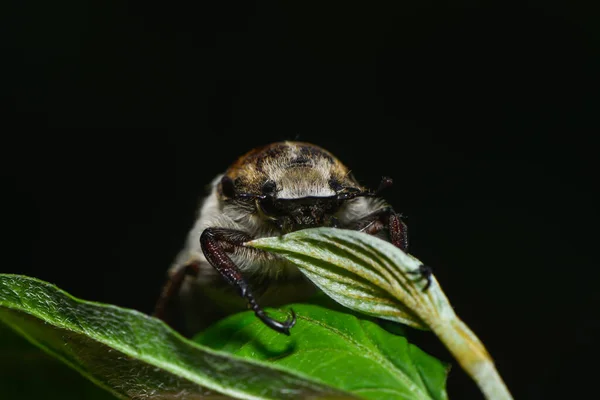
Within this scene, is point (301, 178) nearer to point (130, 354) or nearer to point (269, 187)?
point (269, 187)

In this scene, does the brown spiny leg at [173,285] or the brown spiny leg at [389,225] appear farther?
the brown spiny leg at [173,285]

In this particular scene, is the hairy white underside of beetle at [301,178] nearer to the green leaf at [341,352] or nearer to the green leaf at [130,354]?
the green leaf at [341,352]

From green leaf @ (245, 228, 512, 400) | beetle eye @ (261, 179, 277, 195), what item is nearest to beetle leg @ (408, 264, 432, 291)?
green leaf @ (245, 228, 512, 400)

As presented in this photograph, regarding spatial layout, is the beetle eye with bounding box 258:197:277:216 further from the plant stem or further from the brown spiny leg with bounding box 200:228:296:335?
the plant stem

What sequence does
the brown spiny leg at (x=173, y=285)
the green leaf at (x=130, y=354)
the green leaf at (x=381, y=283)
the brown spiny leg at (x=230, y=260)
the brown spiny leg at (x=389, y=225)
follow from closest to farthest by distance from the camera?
the green leaf at (x=130, y=354), the green leaf at (x=381, y=283), the brown spiny leg at (x=230, y=260), the brown spiny leg at (x=389, y=225), the brown spiny leg at (x=173, y=285)

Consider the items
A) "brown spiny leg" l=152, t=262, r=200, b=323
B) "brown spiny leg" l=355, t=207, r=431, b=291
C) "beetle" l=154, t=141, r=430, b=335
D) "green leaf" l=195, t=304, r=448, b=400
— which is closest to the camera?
"green leaf" l=195, t=304, r=448, b=400

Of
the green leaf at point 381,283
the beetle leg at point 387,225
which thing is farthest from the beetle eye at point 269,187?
the green leaf at point 381,283
